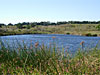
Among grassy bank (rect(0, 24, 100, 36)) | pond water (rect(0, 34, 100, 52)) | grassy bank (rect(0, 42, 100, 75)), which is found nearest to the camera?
grassy bank (rect(0, 42, 100, 75))

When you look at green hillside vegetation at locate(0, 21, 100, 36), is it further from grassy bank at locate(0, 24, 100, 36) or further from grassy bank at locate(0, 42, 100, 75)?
grassy bank at locate(0, 42, 100, 75)

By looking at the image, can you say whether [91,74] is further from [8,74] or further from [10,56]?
[10,56]

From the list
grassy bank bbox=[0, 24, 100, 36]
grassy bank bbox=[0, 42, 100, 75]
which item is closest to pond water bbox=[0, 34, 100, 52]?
grassy bank bbox=[0, 42, 100, 75]

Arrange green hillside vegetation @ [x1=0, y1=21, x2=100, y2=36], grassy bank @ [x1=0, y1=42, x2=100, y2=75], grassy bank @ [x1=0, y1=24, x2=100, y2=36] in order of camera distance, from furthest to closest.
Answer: green hillside vegetation @ [x1=0, y1=21, x2=100, y2=36] → grassy bank @ [x1=0, y1=24, x2=100, y2=36] → grassy bank @ [x1=0, y1=42, x2=100, y2=75]

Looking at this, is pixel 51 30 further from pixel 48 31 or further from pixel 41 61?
pixel 41 61

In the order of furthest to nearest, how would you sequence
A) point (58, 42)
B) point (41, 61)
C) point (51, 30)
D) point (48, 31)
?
point (51, 30)
point (48, 31)
point (58, 42)
point (41, 61)

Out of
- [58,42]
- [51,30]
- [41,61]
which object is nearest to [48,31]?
[51,30]

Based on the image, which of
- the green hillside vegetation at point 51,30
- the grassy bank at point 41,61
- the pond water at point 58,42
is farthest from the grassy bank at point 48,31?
the grassy bank at point 41,61

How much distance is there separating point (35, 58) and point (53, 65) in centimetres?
135

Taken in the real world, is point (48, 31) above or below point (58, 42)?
below

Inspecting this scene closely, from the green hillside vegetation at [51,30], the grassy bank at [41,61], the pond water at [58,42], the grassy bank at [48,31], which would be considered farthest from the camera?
the green hillside vegetation at [51,30]

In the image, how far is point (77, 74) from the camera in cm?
402

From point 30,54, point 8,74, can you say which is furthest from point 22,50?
point 8,74

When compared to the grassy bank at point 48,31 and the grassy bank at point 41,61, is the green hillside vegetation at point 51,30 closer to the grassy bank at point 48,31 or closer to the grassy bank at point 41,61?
the grassy bank at point 48,31
